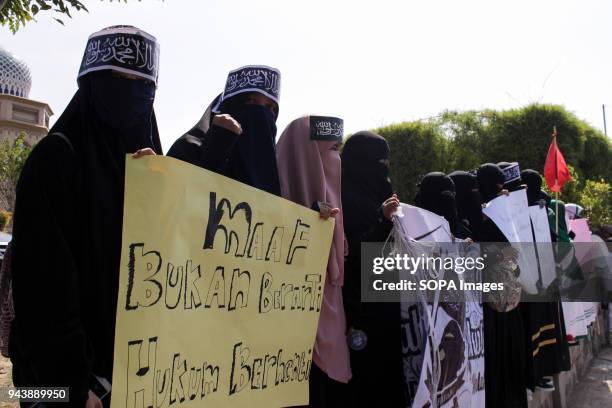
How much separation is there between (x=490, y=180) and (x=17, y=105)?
56208 millimetres

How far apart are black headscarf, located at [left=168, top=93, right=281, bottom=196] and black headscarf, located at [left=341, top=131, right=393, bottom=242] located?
0.61m

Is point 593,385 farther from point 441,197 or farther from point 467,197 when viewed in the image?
point 441,197

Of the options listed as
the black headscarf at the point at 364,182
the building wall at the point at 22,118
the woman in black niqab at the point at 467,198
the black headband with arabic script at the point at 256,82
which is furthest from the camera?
the building wall at the point at 22,118

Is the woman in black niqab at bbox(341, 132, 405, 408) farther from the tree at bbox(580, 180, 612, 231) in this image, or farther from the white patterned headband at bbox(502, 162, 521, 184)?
the tree at bbox(580, 180, 612, 231)

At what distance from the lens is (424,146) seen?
15.9 metres

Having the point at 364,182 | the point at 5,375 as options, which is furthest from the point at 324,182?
the point at 5,375

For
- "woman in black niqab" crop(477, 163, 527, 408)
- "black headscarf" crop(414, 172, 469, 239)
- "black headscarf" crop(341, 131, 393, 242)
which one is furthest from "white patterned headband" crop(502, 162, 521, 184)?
"black headscarf" crop(341, 131, 393, 242)

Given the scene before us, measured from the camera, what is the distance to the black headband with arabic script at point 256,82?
2557mm

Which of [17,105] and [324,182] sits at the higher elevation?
[17,105]

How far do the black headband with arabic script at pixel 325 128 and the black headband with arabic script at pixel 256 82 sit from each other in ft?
0.67

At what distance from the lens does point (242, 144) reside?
7.87 feet

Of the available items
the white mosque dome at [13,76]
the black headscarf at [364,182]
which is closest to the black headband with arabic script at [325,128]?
the black headscarf at [364,182]

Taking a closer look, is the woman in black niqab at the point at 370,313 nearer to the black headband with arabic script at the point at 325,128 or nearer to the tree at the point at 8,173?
the black headband with arabic script at the point at 325,128

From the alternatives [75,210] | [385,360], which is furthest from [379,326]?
[75,210]
